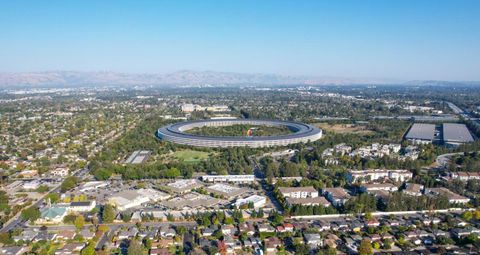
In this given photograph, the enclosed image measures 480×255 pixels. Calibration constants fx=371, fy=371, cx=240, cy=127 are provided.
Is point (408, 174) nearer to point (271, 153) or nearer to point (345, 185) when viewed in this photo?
point (345, 185)

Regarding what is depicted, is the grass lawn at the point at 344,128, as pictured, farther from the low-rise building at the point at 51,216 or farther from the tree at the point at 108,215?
the low-rise building at the point at 51,216

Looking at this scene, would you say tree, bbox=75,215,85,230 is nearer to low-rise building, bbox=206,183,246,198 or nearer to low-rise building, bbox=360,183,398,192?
low-rise building, bbox=206,183,246,198

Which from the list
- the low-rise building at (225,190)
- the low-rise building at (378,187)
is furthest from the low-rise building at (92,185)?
the low-rise building at (378,187)

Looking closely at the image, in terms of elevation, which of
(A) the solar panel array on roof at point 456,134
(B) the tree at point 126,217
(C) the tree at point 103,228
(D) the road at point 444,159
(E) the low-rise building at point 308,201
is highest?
(A) the solar panel array on roof at point 456,134

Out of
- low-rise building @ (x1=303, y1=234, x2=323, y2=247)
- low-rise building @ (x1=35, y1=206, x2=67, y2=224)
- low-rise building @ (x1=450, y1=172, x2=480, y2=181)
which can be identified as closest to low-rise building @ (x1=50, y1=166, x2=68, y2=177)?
low-rise building @ (x1=35, y1=206, x2=67, y2=224)

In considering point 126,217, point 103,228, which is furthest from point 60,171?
point 103,228

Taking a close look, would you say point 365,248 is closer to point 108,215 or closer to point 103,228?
point 103,228

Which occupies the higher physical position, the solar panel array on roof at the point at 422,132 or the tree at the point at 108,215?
the solar panel array on roof at the point at 422,132
